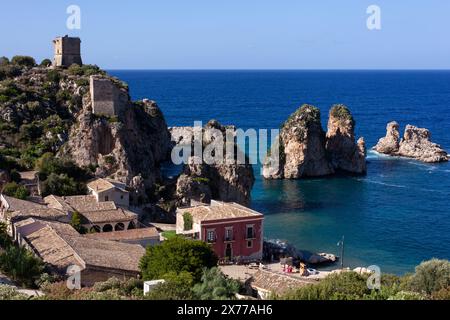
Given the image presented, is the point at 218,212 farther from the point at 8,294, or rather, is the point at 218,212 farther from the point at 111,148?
the point at 8,294

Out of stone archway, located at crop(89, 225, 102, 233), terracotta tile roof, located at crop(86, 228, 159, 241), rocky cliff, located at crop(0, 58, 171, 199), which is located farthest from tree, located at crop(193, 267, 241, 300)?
rocky cliff, located at crop(0, 58, 171, 199)

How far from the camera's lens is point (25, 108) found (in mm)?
48031

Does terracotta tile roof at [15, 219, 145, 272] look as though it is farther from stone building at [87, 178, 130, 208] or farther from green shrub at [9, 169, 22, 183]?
green shrub at [9, 169, 22, 183]

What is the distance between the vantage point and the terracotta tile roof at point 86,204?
37013 millimetres

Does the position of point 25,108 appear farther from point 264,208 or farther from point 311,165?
point 311,165

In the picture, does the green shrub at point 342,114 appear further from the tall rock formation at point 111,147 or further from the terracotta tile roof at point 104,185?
the terracotta tile roof at point 104,185

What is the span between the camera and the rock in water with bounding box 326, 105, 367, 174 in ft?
232

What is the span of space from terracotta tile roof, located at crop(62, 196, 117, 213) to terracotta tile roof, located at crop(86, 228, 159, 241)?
11.5 ft

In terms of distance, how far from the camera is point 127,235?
33875mm

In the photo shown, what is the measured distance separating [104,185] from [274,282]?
16.4 meters

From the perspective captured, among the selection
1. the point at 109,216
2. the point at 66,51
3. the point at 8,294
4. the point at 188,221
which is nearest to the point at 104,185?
the point at 109,216

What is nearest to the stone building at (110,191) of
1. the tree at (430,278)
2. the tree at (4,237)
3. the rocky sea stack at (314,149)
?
the tree at (4,237)

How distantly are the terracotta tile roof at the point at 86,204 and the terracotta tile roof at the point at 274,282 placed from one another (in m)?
12.3
